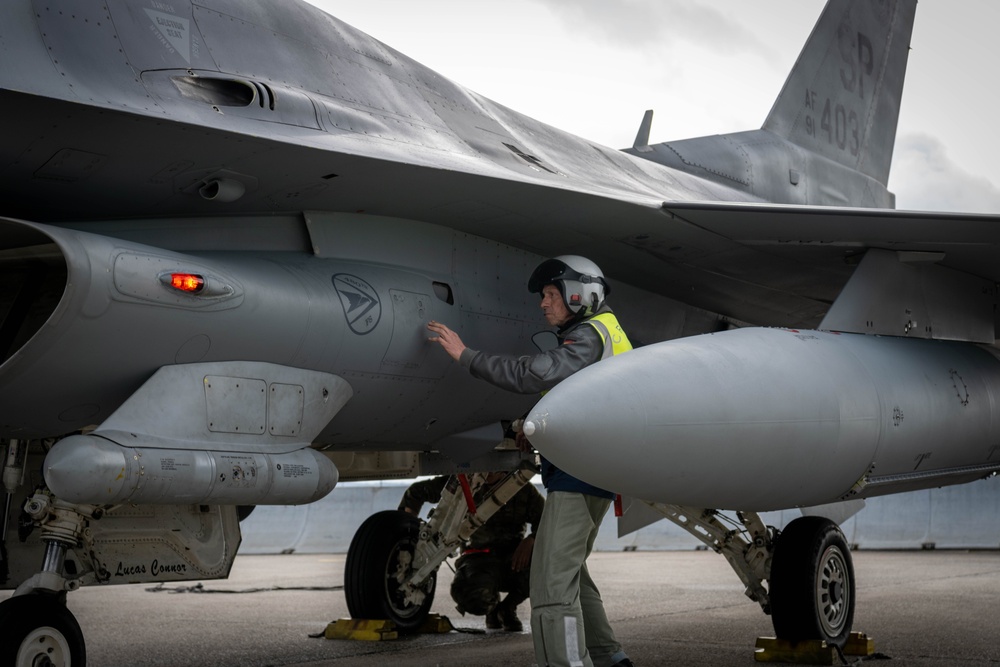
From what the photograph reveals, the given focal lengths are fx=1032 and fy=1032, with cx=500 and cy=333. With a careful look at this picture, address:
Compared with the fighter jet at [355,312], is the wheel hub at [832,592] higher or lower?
lower

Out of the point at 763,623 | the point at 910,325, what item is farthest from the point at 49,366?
the point at 763,623

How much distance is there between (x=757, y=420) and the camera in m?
3.78

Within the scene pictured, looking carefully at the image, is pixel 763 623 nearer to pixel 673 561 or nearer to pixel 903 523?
pixel 673 561

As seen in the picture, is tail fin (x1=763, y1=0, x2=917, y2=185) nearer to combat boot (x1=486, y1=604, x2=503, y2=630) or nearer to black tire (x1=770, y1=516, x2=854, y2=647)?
black tire (x1=770, y1=516, x2=854, y2=647)

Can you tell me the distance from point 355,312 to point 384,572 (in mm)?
2989

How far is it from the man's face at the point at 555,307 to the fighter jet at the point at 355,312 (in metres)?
0.46

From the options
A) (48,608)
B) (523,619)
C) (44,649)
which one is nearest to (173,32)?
(48,608)

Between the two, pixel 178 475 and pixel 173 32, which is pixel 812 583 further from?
pixel 173 32

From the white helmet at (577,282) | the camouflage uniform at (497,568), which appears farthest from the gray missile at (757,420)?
the camouflage uniform at (497,568)

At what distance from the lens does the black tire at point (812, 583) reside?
5.71m

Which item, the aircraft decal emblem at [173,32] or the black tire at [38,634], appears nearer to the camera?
the black tire at [38,634]

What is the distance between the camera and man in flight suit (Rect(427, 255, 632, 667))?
13.3ft

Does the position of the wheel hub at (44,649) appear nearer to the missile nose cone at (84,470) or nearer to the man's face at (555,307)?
the missile nose cone at (84,470)

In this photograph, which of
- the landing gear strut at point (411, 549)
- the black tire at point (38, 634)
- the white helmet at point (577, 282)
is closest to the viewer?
the black tire at point (38, 634)
